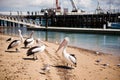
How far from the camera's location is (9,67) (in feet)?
25.7

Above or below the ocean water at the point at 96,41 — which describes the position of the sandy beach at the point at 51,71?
above

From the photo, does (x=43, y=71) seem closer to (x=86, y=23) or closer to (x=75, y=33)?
(x=75, y=33)

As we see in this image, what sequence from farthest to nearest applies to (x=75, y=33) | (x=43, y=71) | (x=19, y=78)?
(x=75, y=33) → (x=43, y=71) → (x=19, y=78)

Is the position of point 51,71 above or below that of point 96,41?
above

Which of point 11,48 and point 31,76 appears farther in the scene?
point 11,48

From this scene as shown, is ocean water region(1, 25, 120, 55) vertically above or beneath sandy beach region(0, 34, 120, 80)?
beneath

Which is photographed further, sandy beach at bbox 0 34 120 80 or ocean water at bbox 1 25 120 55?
ocean water at bbox 1 25 120 55

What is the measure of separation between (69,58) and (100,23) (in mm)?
38156

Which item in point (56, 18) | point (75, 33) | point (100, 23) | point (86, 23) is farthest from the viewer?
point (56, 18)

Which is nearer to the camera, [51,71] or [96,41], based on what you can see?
[51,71]

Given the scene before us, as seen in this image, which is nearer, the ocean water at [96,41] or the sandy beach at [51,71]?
the sandy beach at [51,71]

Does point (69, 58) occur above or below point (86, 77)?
above

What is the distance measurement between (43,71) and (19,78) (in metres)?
1.17

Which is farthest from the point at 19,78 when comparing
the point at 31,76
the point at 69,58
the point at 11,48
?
the point at 11,48
